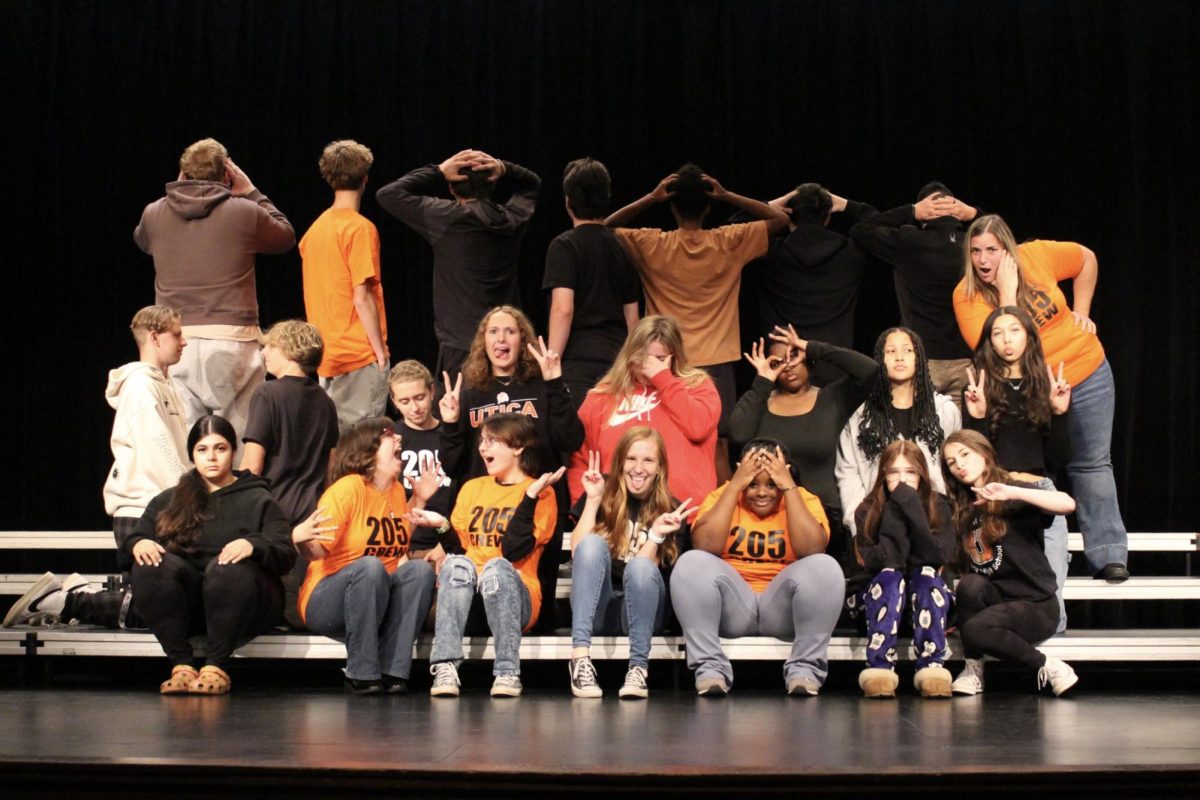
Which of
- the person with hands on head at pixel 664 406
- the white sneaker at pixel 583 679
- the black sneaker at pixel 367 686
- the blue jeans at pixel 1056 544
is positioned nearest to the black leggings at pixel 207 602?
the black sneaker at pixel 367 686

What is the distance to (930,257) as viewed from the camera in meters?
5.98

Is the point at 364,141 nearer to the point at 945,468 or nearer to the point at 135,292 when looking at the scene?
the point at 135,292

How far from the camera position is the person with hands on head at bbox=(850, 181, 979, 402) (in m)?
5.98

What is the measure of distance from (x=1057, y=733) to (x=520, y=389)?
2364 millimetres

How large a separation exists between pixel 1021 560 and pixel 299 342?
2.75 m

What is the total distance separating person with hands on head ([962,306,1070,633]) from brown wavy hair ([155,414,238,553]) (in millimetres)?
2771

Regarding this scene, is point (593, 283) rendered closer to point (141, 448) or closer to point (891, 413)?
point (891, 413)

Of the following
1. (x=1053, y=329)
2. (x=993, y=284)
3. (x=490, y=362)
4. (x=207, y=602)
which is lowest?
(x=207, y=602)

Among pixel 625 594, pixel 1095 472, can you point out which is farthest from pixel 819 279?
pixel 625 594

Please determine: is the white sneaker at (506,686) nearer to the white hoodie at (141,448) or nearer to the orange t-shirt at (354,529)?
the orange t-shirt at (354,529)

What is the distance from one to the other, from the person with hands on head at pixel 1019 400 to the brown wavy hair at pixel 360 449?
7.13ft

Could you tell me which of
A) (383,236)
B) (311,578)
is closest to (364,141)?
(383,236)

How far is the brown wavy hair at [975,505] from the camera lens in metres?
4.87

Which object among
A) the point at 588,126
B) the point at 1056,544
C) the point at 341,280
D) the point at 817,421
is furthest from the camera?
the point at 588,126
